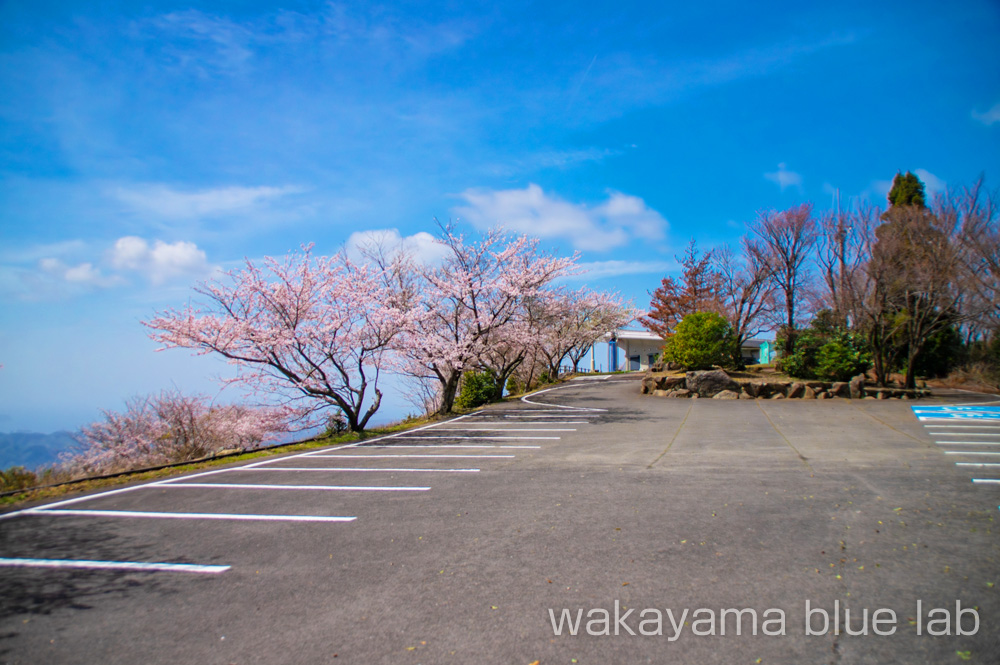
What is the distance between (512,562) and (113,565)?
3526 mm

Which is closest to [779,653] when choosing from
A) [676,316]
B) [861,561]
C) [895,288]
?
[861,561]

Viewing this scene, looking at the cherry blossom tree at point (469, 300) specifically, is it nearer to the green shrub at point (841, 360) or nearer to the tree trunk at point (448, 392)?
the tree trunk at point (448, 392)

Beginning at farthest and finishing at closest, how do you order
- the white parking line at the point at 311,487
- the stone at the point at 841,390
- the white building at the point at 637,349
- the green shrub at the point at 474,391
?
the white building at the point at 637,349 < the green shrub at the point at 474,391 < the stone at the point at 841,390 < the white parking line at the point at 311,487

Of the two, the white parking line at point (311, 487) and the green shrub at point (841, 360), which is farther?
the green shrub at point (841, 360)

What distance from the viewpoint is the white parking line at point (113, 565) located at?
14.7ft

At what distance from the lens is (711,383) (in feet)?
62.6

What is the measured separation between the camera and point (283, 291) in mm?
12266

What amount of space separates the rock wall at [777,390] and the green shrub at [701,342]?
6.97 feet

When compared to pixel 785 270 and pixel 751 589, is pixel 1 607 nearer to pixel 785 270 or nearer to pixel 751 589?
pixel 751 589

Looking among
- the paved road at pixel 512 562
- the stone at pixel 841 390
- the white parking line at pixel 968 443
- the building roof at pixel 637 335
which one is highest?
the building roof at pixel 637 335

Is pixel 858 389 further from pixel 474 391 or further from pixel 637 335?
pixel 637 335

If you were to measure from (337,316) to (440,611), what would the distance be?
33.5 feet

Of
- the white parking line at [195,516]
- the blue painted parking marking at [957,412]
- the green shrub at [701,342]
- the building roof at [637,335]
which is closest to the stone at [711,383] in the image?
the green shrub at [701,342]

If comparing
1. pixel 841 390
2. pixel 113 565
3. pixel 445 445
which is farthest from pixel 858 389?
pixel 113 565
